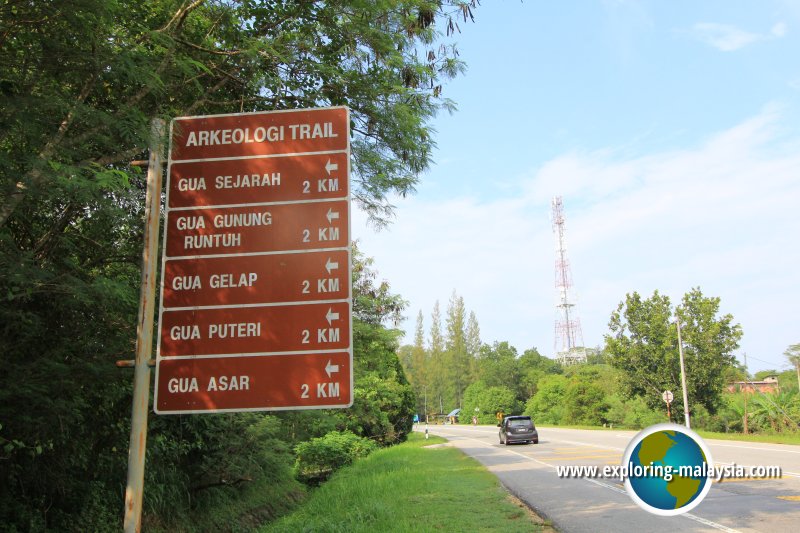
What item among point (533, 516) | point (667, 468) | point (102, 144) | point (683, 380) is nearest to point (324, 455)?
point (533, 516)

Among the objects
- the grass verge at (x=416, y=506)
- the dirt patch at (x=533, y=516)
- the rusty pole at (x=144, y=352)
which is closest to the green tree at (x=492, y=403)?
the grass verge at (x=416, y=506)

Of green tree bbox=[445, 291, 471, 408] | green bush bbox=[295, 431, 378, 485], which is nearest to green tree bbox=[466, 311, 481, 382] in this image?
green tree bbox=[445, 291, 471, 408]

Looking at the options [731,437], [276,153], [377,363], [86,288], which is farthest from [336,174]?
[731,437]

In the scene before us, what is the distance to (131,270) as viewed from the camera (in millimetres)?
7223

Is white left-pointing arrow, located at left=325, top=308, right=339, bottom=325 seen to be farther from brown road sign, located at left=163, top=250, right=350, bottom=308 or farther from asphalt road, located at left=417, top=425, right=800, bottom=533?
asphalt road, located at left=417, top=425, right=800, bottom=533

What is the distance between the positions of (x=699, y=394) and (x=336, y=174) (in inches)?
1576

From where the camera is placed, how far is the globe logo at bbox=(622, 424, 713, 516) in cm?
698

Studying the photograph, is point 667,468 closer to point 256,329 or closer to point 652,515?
point 652,515

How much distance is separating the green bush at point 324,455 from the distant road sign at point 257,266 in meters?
17.3

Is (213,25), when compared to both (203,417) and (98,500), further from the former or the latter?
(203,417)

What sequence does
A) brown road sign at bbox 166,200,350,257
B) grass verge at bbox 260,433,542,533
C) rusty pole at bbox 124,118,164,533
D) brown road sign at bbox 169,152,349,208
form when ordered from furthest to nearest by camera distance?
grass verge at bbox 260,433,542,533 → brown road sign at bbox 169,152,349,208 → brown road sign at bbox 166,200,350,257 → rusty pole at bbox 124,118,164,533

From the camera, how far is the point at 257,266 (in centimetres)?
433

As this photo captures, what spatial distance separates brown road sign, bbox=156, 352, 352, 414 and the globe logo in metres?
4.63

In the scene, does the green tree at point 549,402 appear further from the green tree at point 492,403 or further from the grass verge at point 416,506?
the grass verge at point 416,506
